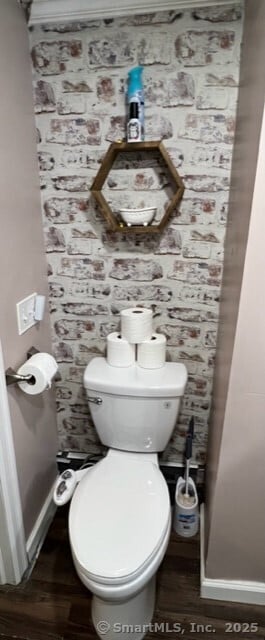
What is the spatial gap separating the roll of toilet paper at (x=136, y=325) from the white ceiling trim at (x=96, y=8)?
3.44 ft

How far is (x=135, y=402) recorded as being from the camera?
53.9 inches

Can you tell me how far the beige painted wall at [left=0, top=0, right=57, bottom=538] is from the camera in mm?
1130

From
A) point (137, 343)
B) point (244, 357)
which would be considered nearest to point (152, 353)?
point (137, 343)

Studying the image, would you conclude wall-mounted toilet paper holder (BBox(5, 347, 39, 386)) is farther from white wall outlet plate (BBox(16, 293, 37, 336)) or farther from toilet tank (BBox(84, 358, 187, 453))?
toilet tank (BBox(84, 358, 187, 453))

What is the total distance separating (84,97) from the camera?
51.6 inches

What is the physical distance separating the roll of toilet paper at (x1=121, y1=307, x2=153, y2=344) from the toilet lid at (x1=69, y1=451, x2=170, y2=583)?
495 millimetres

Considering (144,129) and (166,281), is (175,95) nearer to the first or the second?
(144,129)

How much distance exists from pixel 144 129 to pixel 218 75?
11.9 inches

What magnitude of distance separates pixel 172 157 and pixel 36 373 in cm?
94

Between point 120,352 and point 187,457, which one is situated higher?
point 120,352

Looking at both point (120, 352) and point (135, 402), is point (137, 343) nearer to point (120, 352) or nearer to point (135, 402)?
point (120, 352)

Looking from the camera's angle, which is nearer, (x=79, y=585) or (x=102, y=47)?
(x=102, y=47)

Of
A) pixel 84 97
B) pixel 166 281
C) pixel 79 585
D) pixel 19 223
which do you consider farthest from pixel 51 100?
pixel 79 585

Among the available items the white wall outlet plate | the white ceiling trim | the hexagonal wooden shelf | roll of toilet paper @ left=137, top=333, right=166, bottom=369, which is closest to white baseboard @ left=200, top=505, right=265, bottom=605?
roll of toilet paper @ left=137, top=333, right=166, bottom=369
